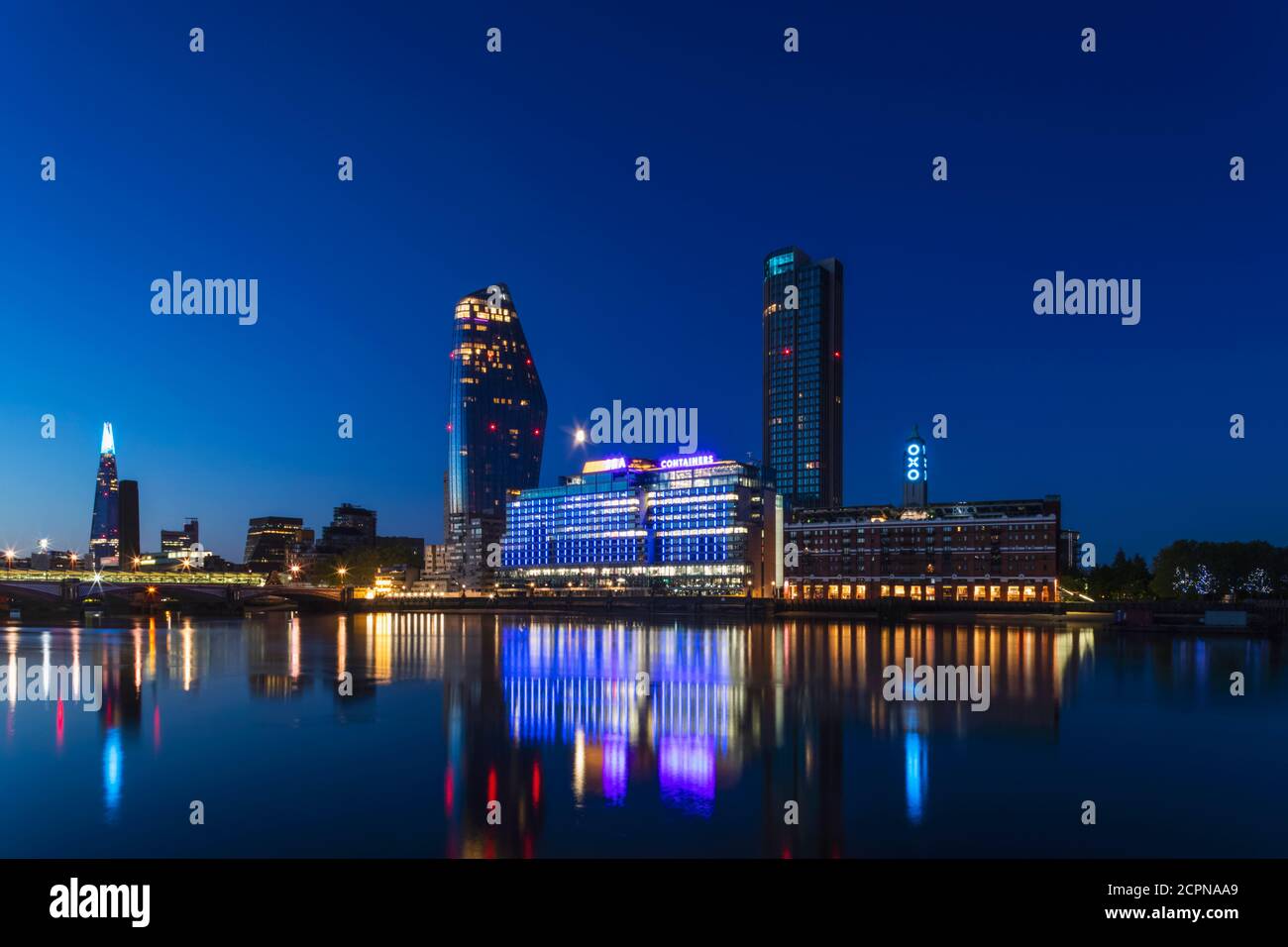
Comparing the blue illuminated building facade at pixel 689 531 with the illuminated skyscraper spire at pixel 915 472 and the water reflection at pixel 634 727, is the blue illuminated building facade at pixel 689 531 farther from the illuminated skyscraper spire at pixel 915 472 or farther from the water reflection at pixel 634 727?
the water reflection at pixel 634 727

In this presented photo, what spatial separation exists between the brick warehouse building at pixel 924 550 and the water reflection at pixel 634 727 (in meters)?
79.8

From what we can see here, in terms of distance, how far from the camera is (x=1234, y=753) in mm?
29359

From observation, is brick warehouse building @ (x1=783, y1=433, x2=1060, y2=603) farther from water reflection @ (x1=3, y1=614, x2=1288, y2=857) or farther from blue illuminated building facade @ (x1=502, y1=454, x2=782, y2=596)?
water reflection @ (x1=3, y1=614, x2=1288, y2=857)

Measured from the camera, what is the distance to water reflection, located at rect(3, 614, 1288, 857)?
20438mm

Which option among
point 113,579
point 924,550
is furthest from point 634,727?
point 113,579

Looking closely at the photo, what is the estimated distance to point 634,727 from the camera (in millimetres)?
31828

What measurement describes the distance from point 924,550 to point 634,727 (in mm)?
135356

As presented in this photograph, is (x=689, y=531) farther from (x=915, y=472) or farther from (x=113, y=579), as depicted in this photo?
(x=113, y=579)

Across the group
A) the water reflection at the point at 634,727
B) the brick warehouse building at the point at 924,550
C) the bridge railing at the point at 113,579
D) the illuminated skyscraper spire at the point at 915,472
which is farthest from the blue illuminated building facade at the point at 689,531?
the water reflection at the point at 634,727

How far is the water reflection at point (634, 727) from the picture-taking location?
805 inches

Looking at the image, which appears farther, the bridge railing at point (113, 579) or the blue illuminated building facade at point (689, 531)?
the blue illuminated building facade at point (689, 531)
